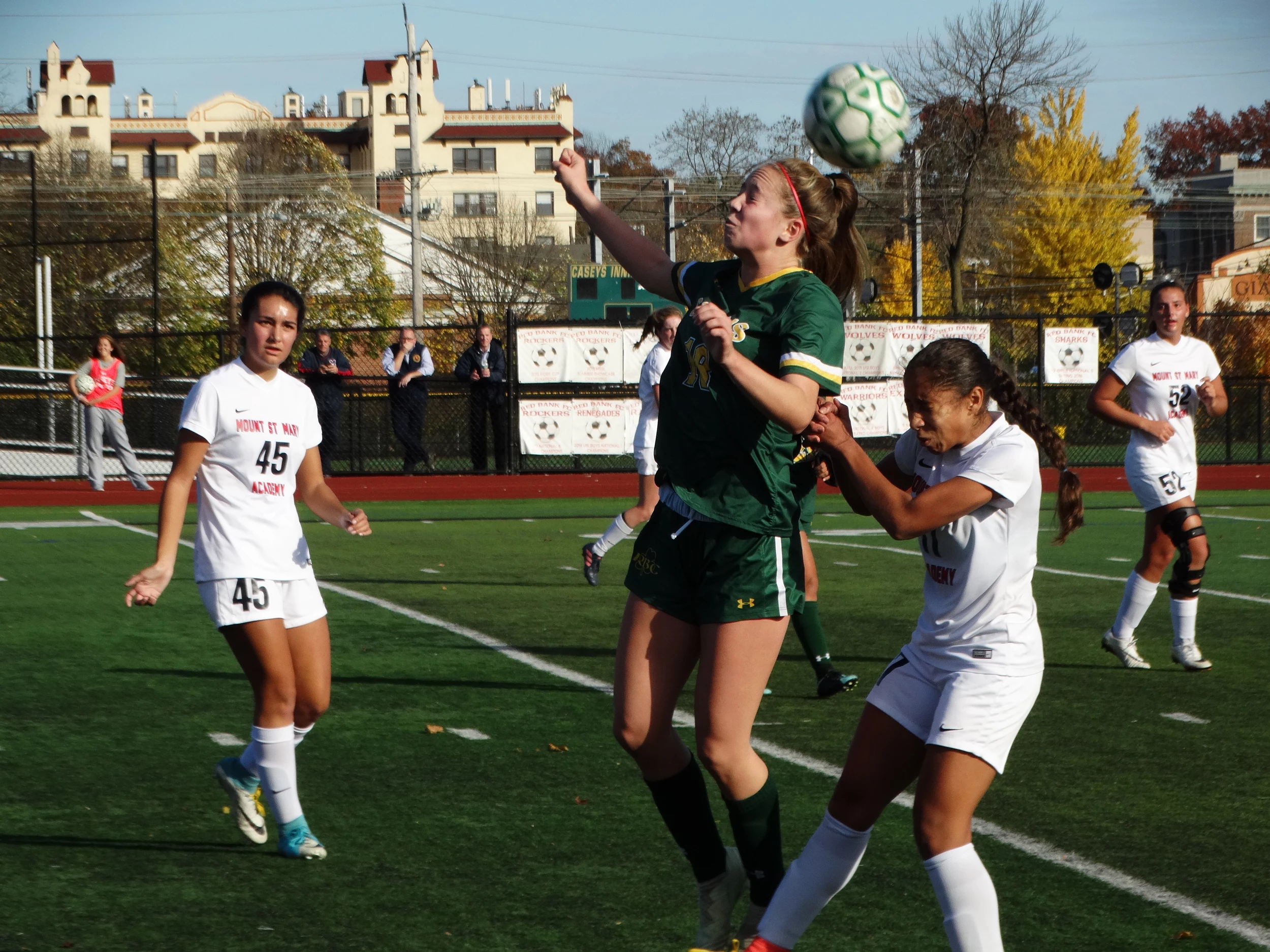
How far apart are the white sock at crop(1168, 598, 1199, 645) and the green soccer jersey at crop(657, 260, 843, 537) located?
16.9 ft

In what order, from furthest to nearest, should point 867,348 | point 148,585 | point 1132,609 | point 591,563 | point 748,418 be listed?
point 867,348 < point 591,563 < point 1132,609 < point 148,585 < point 748,418

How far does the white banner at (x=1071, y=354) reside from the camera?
986 inches

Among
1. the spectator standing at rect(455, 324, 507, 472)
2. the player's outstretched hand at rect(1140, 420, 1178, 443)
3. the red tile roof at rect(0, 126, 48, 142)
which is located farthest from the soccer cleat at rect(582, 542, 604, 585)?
the red tile roof at rect(0, 126, 48, 142)

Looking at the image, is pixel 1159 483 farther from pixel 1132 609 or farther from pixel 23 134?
pixel 23 134

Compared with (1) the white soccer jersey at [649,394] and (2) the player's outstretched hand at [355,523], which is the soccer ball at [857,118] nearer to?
(2) the player's outstretched hand at [355,523]

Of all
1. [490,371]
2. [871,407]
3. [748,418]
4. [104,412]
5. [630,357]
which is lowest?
[748,418]

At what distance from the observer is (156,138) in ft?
349

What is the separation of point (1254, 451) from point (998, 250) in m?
21.0

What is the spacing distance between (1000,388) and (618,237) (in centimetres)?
127

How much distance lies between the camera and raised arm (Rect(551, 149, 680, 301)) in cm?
438

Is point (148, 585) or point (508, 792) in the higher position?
point (148, 585)

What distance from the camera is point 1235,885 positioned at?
462 centimetres

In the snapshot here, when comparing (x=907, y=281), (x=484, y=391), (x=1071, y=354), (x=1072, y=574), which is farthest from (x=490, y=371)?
(x=907, y=281)

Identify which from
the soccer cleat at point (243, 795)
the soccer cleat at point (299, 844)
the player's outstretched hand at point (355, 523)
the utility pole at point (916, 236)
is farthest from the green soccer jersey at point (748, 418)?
the utility pole at point (916, 236)
